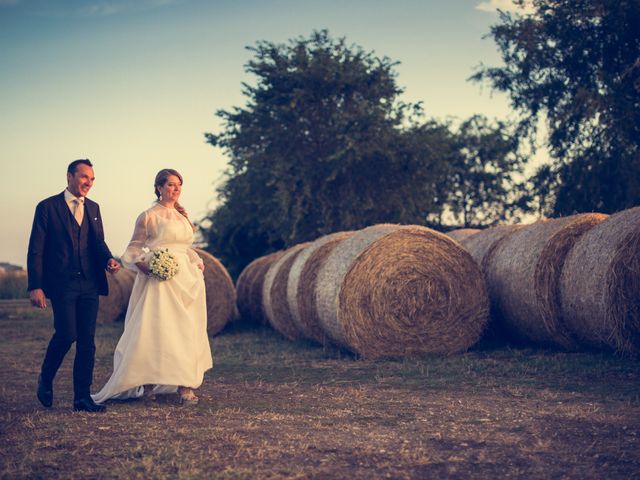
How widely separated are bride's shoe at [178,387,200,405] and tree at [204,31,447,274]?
21103 mm

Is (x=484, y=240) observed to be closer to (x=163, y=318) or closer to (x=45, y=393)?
(x=163, y=318)

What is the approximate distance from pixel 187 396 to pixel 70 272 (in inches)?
58.4

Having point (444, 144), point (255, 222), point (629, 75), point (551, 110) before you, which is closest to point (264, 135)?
point (255, 222)

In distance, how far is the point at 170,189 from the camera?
293 inches

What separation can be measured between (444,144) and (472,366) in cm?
2202

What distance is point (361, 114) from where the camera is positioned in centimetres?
2941

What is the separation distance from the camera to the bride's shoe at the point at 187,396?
23.7 feet

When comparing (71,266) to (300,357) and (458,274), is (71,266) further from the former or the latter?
(458,274)

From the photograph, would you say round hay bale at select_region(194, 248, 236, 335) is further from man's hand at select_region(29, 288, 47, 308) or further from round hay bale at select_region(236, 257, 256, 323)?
man's hand at select_region(29, 288, 47, 308)

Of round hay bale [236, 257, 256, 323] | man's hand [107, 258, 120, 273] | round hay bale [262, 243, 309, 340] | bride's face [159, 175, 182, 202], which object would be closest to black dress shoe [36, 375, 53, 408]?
man's hand [107, 258, 120, 273]

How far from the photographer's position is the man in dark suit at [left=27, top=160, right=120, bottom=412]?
6711mm

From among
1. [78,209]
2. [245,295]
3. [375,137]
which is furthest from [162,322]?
[375,137]

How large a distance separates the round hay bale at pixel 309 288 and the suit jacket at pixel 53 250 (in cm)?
575

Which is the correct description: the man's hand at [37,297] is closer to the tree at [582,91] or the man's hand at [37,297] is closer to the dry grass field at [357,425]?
the dry grass field at [357,425]
